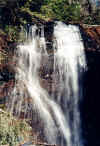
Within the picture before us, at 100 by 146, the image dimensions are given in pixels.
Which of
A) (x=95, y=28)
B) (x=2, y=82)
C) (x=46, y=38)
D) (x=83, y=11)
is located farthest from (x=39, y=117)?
(x=83, y=11)

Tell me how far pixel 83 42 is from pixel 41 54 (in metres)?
1.33

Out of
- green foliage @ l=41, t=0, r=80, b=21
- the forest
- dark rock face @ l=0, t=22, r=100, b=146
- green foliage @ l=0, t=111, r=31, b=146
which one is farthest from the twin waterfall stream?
green foliage @ l=0, t=111, r=31, b=146

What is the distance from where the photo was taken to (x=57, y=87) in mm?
7004

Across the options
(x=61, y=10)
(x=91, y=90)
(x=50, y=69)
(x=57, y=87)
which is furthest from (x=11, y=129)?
(x=61, y=10)

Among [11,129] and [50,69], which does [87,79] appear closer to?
[50,69]

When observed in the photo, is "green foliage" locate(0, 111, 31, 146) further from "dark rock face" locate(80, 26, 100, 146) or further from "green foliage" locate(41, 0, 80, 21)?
"green foliage" locate(41, 0, 80, 21)

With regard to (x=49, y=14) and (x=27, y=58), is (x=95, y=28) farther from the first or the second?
(x=27, y=58)

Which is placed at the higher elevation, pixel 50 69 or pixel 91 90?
pixel 50 69

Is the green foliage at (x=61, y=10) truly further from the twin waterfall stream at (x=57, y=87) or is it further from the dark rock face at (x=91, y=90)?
the dark rock face at (x=91, y=90)

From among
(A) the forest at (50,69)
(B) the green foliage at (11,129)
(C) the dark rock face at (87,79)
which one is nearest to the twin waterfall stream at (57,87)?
(A) the forest at (50,69)

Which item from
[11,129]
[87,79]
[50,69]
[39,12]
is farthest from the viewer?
[87,79]

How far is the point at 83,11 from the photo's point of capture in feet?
24.5

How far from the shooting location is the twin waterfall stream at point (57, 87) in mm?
6727

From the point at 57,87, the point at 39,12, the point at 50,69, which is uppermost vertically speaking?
the point at 39,12
